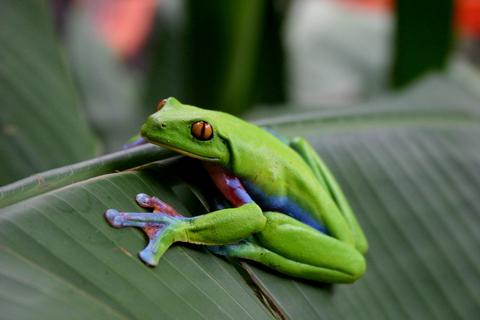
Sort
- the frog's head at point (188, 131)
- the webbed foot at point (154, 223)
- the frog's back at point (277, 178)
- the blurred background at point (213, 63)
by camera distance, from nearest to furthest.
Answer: the webbed foot at point (154, 223), the frog's head at point (188, 131), the frog's back at point (277, 178), the blurred background at point (213, 63)

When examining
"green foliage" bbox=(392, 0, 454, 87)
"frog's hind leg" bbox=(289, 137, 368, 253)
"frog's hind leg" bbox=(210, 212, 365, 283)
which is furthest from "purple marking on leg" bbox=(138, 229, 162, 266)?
"green foliage" bbox=(392, 0, 454, 87)

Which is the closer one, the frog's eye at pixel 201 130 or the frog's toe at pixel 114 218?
the frog's toe at pixel 114 218

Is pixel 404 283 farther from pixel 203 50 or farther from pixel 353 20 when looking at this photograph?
pixel 353 20

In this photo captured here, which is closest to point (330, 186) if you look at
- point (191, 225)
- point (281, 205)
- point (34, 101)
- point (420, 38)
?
point (281, 205)

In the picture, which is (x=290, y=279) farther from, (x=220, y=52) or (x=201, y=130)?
(x=220, y=52)

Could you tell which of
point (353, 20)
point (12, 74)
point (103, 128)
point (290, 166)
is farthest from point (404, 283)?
point (353, 20)

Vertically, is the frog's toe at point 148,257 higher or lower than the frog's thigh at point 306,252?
higher

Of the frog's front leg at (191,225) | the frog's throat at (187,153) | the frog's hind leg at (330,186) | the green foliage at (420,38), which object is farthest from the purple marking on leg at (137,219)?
the green foliage at (420,38)

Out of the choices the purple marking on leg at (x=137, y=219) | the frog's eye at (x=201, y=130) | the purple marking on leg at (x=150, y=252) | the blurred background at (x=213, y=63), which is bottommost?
the blurred background at (x=213, y=63)

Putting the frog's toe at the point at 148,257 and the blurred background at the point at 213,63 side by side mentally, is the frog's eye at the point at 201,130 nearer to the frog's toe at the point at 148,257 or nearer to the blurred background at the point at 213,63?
the frog's toe at the point at 148,257
